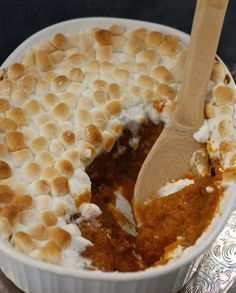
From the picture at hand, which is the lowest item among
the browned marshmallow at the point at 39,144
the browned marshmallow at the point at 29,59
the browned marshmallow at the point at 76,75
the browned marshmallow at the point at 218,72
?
the browned marshmallow at the point at 39,144

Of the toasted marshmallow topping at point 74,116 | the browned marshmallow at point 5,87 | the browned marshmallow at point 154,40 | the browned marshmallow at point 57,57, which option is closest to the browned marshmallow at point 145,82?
the toasted marshmallow topping at point 74,116

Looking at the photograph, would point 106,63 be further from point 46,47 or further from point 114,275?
Answer: point 114,275

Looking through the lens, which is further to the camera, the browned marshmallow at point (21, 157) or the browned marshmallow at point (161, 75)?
the browned marshmallow at point (161, 75)

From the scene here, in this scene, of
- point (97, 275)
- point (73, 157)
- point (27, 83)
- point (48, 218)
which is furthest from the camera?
point (27, 83)

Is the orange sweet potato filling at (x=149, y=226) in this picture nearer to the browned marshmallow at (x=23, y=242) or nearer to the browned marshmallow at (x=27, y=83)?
the browned marshmallow at (x=23, y=242)

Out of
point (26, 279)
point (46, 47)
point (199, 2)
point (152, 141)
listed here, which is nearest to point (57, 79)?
point (46, 47)

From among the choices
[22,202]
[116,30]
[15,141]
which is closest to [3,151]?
[15,141]

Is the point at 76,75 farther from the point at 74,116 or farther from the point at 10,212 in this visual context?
the point at 10,212
